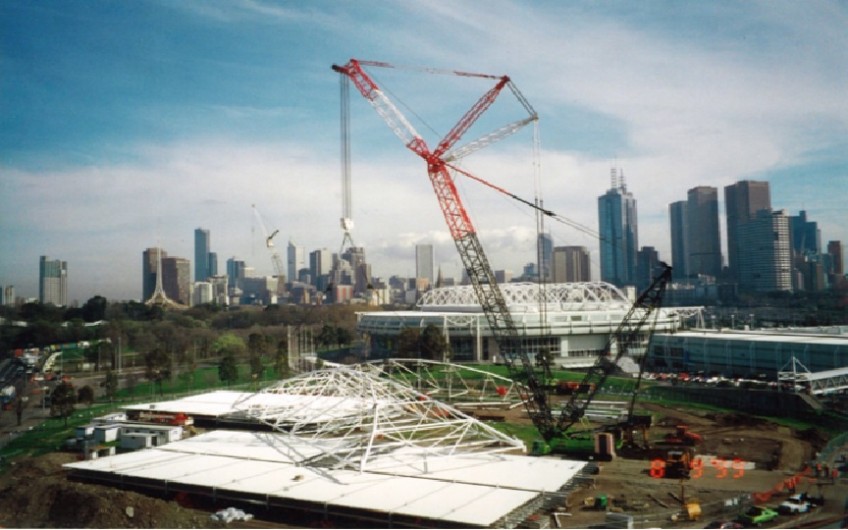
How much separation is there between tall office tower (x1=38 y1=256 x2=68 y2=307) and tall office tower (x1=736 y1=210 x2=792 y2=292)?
19830 mm

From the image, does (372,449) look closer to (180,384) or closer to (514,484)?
(514,484)

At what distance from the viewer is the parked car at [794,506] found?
8398mm

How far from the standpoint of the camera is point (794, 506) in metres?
8.42

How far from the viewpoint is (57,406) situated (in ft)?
51.8

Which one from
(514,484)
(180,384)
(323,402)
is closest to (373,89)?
(323,402)

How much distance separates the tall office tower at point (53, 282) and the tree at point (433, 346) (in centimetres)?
1332

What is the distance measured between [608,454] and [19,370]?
62.9ft

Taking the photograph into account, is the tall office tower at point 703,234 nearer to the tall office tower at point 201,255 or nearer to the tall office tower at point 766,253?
the tall office tower at point 766,253

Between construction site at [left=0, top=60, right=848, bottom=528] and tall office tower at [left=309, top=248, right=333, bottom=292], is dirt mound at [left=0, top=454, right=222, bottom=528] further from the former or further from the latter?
tall office tower at [left=309, top=248, right=333, bottom=292]

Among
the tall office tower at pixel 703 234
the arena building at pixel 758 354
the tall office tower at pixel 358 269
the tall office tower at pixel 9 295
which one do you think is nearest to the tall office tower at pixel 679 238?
the tall office tower at pixel 703 234

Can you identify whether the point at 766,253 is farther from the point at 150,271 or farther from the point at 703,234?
the point at 150,271

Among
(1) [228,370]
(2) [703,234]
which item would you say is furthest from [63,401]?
(2) [703,234]

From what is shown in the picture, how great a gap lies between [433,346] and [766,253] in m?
13.2

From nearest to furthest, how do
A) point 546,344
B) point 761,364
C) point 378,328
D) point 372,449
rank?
1. point 372,449
2. point 761,364
3. point 546,344
4. point 378,328
